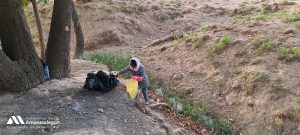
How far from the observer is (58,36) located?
7.54 meters

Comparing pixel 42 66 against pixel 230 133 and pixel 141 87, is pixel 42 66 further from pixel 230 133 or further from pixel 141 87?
pixel 230 133

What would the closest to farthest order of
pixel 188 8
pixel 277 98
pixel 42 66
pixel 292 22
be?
pixel 42 66
pixel 277 98
pixel 292 22
pixel 188 8

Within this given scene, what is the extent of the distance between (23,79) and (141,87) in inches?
68.4

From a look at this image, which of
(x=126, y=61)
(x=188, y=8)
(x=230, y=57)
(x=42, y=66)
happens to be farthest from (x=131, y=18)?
(x=42, y=66)

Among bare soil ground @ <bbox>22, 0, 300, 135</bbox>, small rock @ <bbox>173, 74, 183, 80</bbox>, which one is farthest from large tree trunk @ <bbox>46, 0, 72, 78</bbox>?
small rock @ <bbox>173, 74, 183, 80</bbox>

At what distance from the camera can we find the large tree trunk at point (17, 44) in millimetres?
6664

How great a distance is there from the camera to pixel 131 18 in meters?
13.6

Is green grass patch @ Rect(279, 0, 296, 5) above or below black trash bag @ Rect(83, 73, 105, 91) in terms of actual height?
above

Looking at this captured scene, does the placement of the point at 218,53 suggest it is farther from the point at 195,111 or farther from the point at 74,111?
the point at 74,111

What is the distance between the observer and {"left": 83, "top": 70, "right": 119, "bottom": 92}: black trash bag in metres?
6.96

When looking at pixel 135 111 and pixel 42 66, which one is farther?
pixel 42 66

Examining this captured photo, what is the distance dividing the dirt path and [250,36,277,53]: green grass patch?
3.12 meters

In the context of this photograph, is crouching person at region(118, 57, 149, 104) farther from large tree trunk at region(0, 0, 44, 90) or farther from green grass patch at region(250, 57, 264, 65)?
green grass patch at region(250, 57, 264, 65)

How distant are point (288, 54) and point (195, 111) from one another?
80.5 inches
